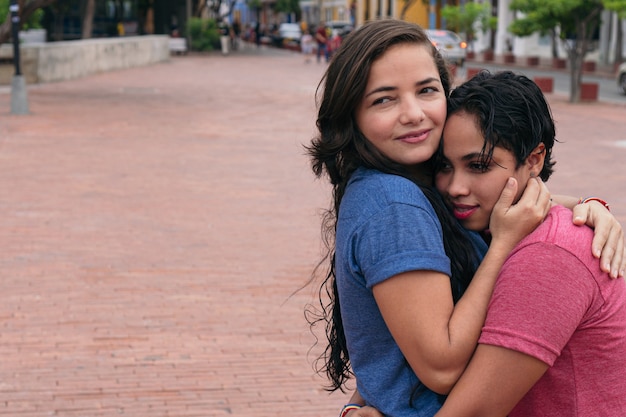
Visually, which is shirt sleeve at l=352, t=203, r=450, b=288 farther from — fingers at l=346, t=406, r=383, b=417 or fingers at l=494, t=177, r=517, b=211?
fingers at l=346, t=406, r=383, b=417

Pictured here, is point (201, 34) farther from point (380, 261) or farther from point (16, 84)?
point (380, 261)

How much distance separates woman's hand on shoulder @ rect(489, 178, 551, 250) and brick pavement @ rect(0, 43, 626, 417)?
9.03ft

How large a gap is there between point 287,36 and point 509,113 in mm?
68446

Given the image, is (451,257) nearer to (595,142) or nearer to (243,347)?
(243,347)

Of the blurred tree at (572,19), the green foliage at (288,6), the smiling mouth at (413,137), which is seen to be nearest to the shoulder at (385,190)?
the smiling mouth at (413,137)

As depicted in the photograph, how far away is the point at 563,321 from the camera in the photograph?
179 centimetres

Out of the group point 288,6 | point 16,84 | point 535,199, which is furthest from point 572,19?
point 288,6

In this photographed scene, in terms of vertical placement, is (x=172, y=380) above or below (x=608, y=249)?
below

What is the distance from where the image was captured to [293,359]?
209 inches

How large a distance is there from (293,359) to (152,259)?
245 centimetres

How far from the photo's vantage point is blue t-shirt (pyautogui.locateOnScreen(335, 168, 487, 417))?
6.03ft

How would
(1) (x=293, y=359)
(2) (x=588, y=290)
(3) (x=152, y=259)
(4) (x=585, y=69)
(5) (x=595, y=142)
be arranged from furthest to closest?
(4) (x=585, y=69) < (5) (x=595, y=142) < (3) (x=152, y=259) < (1) (x=293, y=359) < (2) (x=588, y=290)

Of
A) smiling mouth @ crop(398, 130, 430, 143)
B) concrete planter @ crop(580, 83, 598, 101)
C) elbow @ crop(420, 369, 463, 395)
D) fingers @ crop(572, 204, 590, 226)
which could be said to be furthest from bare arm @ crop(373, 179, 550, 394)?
concrete planter @ crop(580, 83, 598, 101)

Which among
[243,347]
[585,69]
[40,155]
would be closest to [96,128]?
[40,155]
